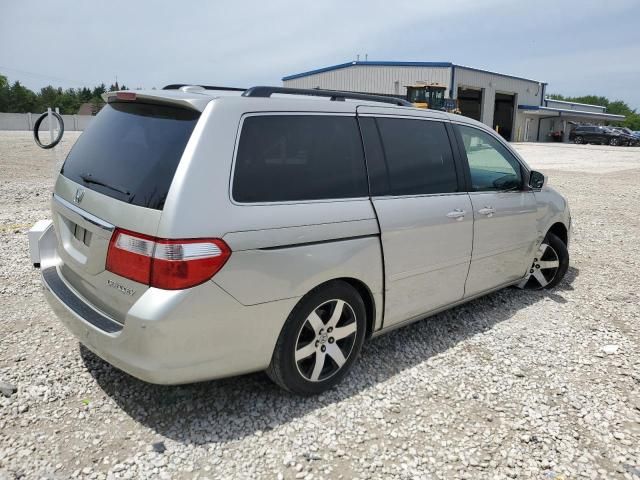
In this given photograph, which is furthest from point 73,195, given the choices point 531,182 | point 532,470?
point 531,182

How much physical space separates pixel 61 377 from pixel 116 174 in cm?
146

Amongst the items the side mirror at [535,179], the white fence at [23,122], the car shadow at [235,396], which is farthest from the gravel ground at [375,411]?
the white fence at [23,122]

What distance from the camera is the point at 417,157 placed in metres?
3.66

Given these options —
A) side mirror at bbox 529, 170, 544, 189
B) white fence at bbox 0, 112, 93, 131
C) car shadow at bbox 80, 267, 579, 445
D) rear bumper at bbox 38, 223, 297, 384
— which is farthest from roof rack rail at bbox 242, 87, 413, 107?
white fence at bbox 0, 112, 93, 131

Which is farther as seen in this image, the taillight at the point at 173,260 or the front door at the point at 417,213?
the front door at the point at 417,213

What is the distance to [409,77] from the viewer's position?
136ft

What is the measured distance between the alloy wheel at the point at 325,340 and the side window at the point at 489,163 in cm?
171

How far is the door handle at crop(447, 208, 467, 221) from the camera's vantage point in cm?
375

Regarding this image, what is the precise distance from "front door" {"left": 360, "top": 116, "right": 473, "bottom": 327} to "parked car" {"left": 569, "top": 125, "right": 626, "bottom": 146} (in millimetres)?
54303

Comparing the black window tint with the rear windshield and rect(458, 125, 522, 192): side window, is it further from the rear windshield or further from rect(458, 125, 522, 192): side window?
the rear windshield

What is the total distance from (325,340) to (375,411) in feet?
1.75

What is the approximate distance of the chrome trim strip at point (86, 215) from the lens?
2.69 metres

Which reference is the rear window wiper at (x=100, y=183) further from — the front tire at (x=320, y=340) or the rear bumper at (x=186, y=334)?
the front tire at (x=320, y=340)

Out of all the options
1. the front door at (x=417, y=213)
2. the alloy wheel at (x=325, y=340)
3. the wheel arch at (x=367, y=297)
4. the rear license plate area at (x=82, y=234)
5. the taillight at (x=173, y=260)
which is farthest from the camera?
the front door at (x=417, y=213)
